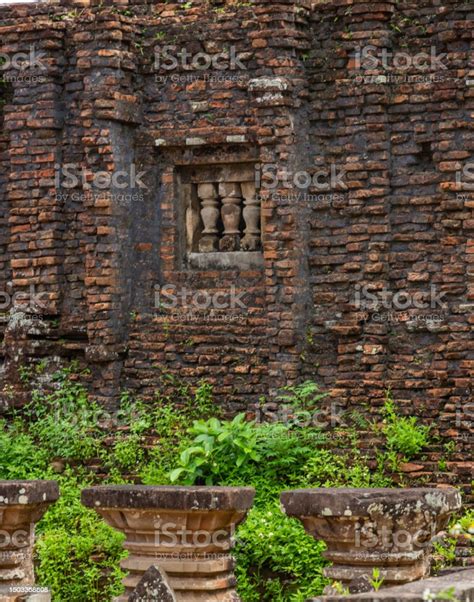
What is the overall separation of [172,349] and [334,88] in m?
2.81

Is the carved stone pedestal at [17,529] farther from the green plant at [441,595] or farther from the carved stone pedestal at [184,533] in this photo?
the green plant at [441,595]

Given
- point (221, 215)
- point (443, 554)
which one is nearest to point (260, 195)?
point (221, 215)

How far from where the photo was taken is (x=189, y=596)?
1032 centimetres

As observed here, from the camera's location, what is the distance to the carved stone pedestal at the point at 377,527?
31.6 ft

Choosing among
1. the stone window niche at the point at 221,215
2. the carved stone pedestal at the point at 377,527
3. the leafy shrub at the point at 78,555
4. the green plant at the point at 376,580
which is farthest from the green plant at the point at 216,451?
the green plant at the point at 376,580

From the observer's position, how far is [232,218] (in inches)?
598

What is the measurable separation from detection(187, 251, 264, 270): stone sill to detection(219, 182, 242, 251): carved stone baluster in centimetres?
9

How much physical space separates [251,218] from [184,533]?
5294 millimetres

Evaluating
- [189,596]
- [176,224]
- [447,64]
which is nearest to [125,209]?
[176,224]

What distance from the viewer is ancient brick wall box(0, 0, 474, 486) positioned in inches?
560

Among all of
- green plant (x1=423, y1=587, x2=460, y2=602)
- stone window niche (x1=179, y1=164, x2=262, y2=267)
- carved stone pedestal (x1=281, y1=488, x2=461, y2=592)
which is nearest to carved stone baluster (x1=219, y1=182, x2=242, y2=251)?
stone window niche (x1=179, y1=164, x2=262, y2=267)

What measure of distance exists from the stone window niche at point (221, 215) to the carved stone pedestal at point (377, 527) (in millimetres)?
5551

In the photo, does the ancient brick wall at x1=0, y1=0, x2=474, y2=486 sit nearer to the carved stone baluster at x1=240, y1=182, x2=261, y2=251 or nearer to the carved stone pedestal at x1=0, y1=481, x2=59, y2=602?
the carved stone baluster at x1=240, y1=182, x2=261, y2=251

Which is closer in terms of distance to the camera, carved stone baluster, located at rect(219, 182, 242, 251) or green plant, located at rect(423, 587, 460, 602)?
green plant, located at rect(423, 587, 460, 602)
